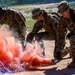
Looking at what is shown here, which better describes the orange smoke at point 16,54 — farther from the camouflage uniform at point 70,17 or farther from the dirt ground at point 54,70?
the camouflage uniform at point 70,17

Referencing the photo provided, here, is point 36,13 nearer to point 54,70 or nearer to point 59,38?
point 59,38

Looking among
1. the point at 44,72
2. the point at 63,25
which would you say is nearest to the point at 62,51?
the point at 63,25

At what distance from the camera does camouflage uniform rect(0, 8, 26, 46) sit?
9.74 meters

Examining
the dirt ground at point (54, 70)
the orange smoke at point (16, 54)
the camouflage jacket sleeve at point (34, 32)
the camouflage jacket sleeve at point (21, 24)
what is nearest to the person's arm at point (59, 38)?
the dirt ground at point (54, 70)

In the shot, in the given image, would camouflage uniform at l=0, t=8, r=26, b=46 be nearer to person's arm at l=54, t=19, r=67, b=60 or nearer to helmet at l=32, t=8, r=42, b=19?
helmet at l=32, t=8, r=42, b=19

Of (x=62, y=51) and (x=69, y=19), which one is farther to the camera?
(x=62, y=51)

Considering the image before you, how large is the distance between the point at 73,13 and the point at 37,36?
1.91 m

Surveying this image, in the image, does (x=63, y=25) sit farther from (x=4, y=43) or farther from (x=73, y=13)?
(x=4, y=43)

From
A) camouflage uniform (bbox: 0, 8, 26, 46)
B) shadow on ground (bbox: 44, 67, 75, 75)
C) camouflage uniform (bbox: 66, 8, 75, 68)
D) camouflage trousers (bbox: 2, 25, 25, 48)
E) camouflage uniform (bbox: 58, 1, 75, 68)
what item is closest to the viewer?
shadow on ground (bbox: 44, 67, 75, 75)

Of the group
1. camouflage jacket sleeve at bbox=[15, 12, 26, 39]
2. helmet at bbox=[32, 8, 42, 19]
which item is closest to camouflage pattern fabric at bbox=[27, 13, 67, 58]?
helmet at bbox=[32, 8, 42, 19]

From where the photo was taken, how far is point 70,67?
8.80 m

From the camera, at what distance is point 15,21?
995cm

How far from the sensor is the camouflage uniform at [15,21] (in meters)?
9.74

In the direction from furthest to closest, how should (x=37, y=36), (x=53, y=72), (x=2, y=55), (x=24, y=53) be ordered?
1. (x=37, y=36)
2. (x=24, y=53)
3. (x=2, y=55)
4. (x=53, y=72)
